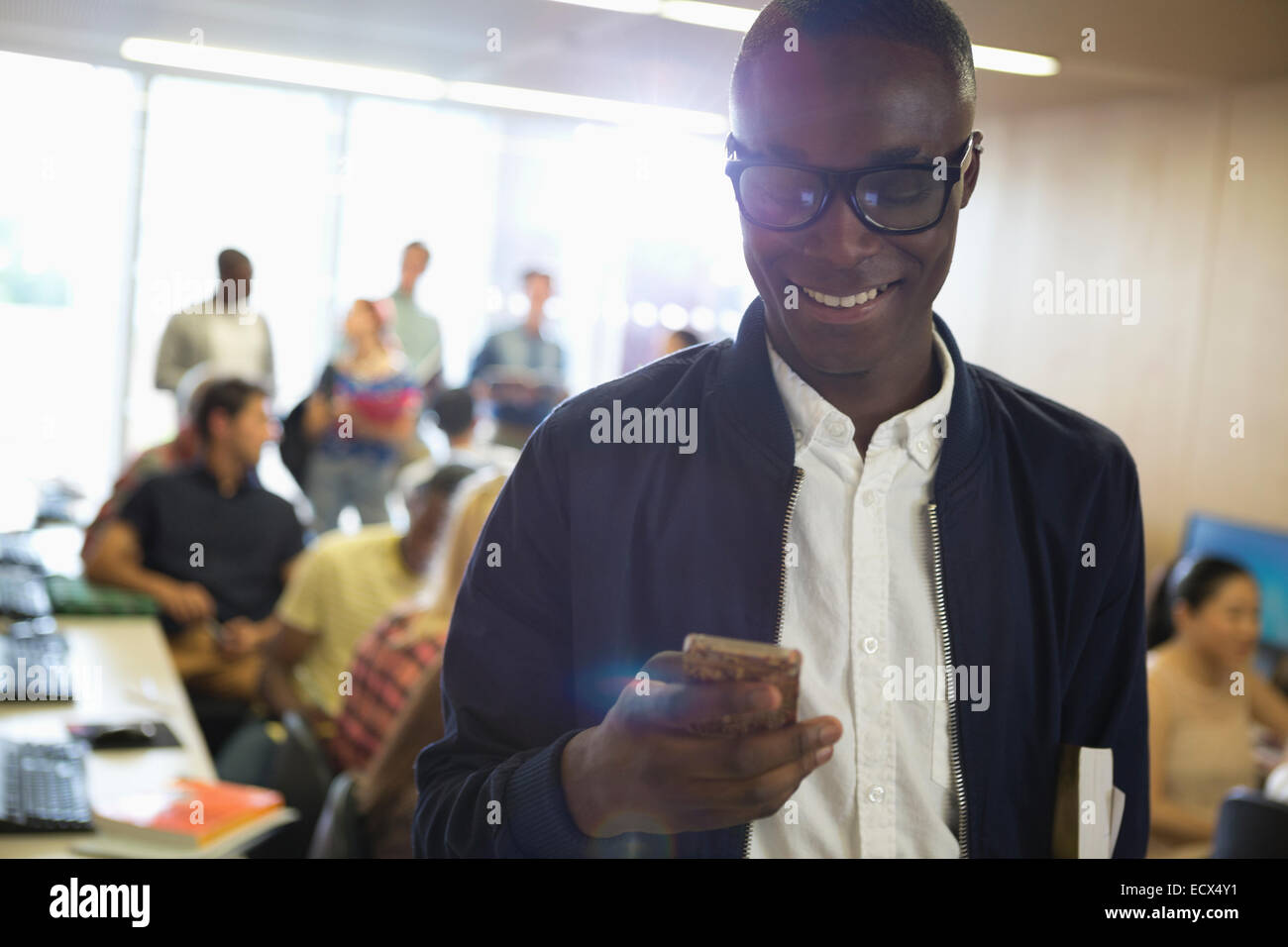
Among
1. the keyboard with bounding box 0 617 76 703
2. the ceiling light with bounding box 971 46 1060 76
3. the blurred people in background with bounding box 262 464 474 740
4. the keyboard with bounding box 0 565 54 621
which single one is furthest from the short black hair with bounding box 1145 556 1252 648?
the keyboard with bounding box 0 565 54 621

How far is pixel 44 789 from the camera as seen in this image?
1.54 meters

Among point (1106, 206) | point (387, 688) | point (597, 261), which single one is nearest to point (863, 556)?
point (1106, 206)

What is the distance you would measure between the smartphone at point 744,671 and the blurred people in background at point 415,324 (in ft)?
2.76

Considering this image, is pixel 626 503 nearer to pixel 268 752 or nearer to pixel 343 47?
pixel 343 47

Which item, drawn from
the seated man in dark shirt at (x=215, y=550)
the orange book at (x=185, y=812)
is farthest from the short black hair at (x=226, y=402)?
the orange book at (x=185, y=812)

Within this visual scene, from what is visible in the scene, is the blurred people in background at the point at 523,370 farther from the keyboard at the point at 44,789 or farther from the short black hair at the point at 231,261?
the keyboard at the point at 44,789

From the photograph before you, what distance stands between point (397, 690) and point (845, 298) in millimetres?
1443

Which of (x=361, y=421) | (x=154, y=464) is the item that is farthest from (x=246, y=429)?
(x=361, y=421)

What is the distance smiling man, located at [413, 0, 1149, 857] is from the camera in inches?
33.1

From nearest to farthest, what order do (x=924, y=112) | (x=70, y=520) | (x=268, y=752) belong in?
1. (x=924, y=112)
2. (x=268, y=752)
3. (x=70, y=520)

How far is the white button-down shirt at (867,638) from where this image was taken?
87 cm

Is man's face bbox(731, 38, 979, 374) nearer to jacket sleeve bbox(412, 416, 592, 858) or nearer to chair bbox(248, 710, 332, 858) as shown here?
jacket sleeve bbox(412, 416, 592, 858)

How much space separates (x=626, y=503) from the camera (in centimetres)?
87
